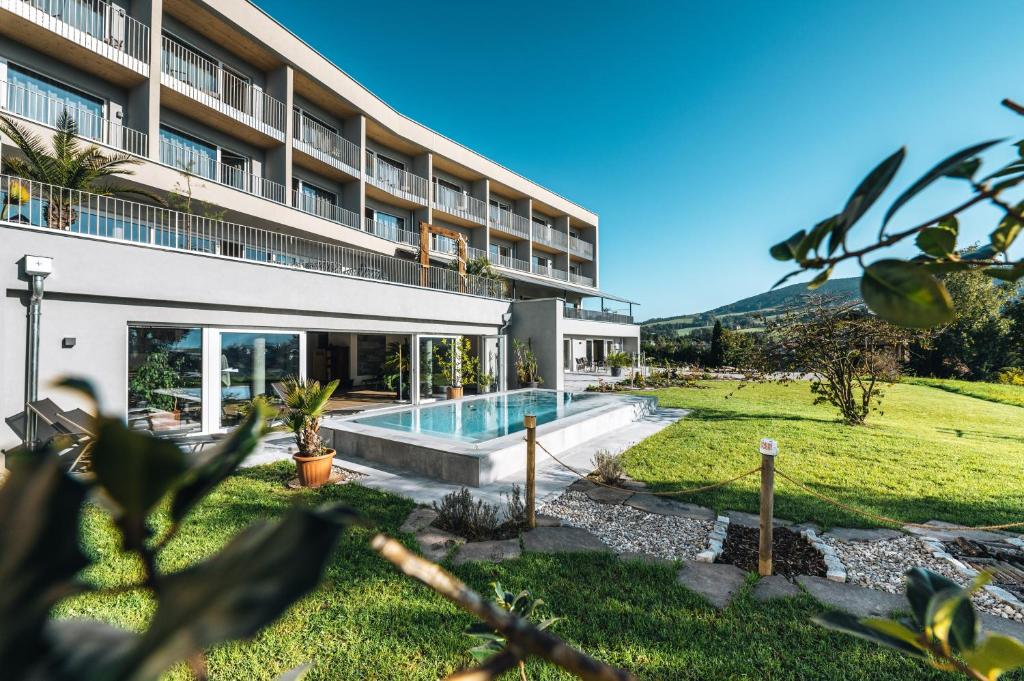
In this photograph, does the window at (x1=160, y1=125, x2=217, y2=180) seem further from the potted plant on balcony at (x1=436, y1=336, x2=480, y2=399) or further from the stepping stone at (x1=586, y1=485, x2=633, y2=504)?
the stepping stone at (x1=586, y1=485, x2=633, y2=504)

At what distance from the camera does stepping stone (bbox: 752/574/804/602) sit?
4.07 m

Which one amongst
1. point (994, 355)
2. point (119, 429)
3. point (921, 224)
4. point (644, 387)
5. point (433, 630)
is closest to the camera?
point (119, 429)

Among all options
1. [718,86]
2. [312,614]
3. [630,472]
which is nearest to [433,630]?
[312,614]

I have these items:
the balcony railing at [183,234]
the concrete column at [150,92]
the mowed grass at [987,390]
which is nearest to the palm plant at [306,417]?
the balcony railing at [183,234]

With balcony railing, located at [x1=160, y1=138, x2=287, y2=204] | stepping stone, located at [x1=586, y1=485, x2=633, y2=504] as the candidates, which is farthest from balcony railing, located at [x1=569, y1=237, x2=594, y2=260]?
stepping stone, located at [x1=586, y1=485, x2=633, y2=504]

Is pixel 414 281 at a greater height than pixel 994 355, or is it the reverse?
pixel 414 281

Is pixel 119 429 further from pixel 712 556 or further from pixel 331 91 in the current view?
pixel 331 91

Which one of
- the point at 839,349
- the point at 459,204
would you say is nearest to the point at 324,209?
the point at 459,204

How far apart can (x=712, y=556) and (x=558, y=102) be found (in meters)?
27.6

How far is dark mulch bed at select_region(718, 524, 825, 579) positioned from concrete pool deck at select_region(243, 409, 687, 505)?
100 inches

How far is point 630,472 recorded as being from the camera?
798cm

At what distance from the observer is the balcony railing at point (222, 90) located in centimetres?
1394

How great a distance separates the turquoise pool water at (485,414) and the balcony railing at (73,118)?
10713 millimetres

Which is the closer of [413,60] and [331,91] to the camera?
[331,91]
